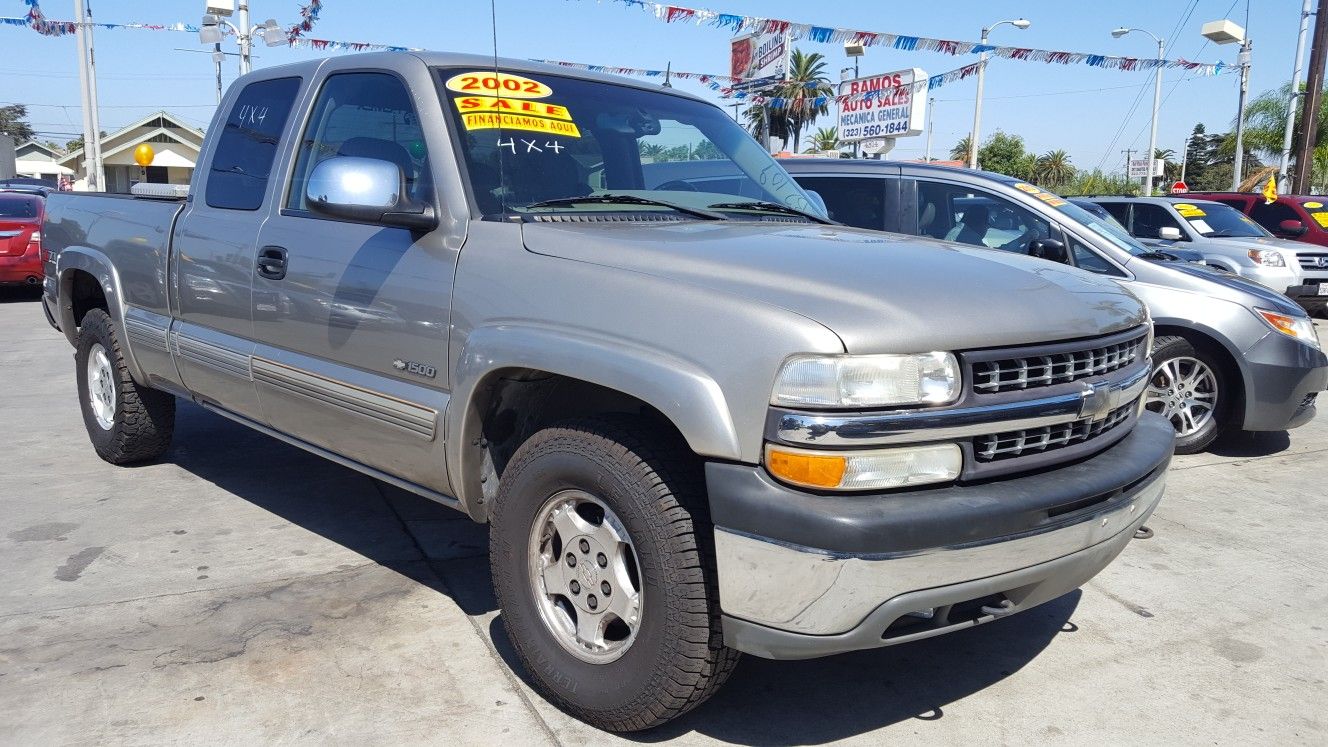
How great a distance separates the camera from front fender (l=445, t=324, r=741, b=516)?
240 centimetres

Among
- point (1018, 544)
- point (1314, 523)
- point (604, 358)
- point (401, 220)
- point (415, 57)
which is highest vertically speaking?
point (415, 57)

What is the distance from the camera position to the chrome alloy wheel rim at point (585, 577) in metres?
2.70

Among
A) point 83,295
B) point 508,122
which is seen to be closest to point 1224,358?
point 508,122

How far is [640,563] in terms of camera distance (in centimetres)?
257

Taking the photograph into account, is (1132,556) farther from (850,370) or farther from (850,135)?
(850,135)

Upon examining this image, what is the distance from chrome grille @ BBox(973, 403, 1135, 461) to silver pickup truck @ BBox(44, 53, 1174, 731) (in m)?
0.01

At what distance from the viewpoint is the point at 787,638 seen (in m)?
2.39

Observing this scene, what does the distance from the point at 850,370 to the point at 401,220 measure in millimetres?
1571

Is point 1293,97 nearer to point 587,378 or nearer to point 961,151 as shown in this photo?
point 587,378

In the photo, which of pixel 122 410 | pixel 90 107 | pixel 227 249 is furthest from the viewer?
pixel 90 107

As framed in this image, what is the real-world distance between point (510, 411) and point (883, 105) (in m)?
17.7

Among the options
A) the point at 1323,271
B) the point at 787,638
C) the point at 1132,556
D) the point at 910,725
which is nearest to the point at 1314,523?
the point at 1132,556

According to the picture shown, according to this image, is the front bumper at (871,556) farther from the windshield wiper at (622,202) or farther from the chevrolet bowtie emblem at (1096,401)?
the windshield wiper at (622,202)

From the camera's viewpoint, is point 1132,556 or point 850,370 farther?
point 1132,556
